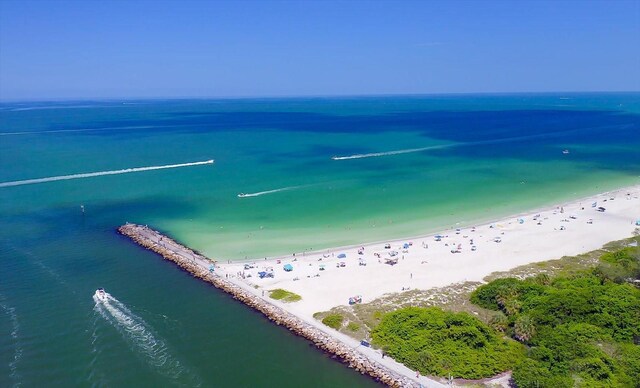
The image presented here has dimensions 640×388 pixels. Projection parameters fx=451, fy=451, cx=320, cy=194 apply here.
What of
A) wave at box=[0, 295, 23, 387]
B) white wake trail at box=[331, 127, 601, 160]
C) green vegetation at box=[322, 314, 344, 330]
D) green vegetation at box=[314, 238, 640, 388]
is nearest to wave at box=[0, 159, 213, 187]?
white wake trail at box=[331, 127, 601, 160]

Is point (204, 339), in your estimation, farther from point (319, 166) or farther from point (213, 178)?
point (319, 166)

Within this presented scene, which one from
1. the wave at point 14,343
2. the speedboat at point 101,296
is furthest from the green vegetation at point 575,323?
the wave at point 14,343

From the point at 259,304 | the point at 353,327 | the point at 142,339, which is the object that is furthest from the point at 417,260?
the point at 142,339

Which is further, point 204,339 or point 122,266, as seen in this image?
point 122,266

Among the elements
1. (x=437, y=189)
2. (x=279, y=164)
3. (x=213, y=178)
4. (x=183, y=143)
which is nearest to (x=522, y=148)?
(x=437, y=189)

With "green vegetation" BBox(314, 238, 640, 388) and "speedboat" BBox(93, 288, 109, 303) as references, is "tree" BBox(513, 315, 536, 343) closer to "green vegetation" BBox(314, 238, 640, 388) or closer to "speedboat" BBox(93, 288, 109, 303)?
"green vegetation" BBox(314, 238, 640, 388)

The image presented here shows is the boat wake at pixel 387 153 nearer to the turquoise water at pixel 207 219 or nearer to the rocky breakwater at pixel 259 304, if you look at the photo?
the turquoise water at pixel 207 219

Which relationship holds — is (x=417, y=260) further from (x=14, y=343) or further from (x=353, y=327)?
(x=14, y=343)
